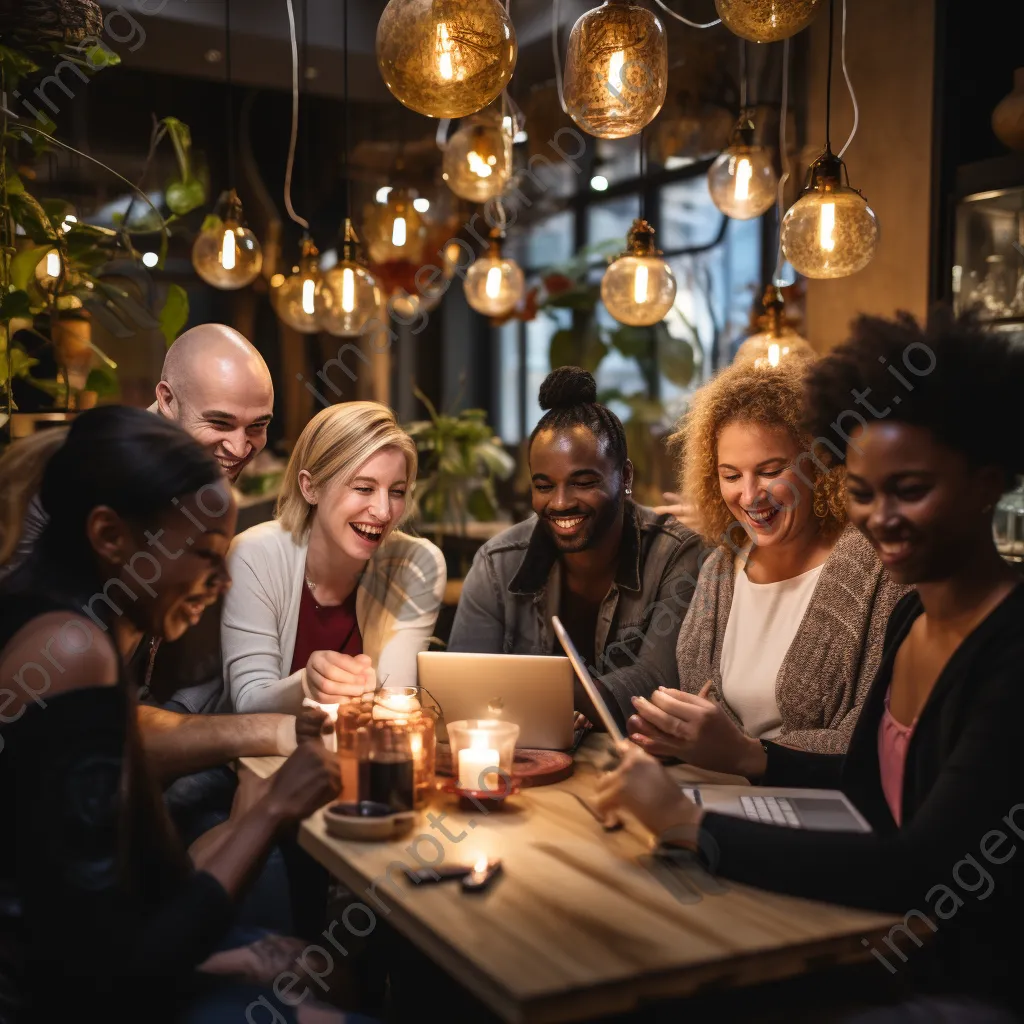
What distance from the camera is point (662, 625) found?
2.72 metres

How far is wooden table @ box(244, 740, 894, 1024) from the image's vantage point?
1239 millimetres

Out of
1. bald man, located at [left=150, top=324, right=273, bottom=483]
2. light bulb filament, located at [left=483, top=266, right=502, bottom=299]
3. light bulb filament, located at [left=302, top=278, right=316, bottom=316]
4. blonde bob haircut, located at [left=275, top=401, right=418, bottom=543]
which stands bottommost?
blonde bob haircut, located at [left=275, top=401, right=418, bottom=543]

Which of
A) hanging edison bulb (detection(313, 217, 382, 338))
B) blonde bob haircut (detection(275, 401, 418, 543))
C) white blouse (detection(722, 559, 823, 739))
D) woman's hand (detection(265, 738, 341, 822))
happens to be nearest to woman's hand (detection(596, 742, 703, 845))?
woman's hand (detection(265, 738, 341, 822))

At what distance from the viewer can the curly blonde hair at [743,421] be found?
8.06 feet

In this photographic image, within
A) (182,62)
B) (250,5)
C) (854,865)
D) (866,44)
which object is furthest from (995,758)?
(182,62)

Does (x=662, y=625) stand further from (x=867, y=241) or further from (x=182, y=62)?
(x=182, y=62)

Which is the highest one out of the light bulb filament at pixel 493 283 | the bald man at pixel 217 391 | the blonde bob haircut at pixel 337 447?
the light bulb filament at pixel 493 283

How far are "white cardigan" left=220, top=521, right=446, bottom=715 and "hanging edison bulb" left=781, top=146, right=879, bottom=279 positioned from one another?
1202 millimetres

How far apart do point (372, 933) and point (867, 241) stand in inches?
79.5

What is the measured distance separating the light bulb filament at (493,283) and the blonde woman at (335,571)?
1.79m

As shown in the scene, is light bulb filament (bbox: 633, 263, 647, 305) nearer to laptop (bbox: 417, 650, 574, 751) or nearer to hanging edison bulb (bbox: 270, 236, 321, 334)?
hanging edison bulb (bbox: 270, 236, 321, 334)

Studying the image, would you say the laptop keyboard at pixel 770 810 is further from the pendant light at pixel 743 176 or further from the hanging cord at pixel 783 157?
the pendant light at pixel 743 176

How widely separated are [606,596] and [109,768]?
1.64m

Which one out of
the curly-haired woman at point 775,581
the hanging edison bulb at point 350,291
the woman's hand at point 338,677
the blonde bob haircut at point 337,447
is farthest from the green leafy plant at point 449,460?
the woman's hand at point 338,677
